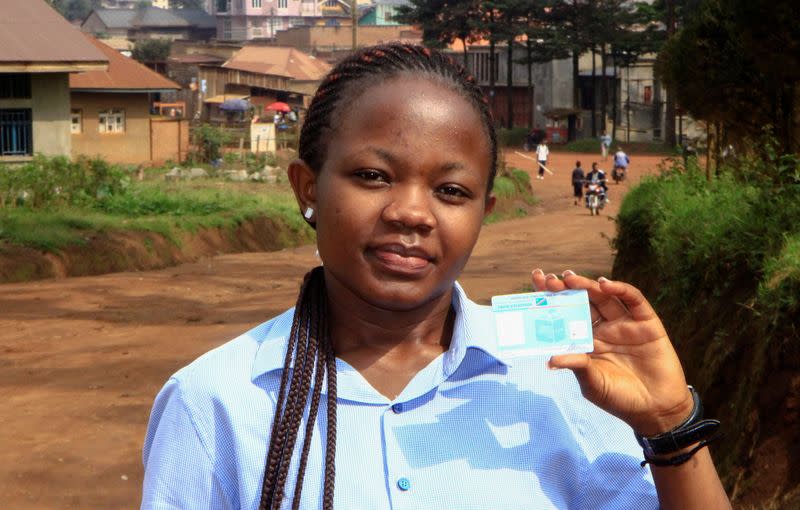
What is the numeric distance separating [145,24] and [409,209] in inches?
4407

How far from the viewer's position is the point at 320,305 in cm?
204

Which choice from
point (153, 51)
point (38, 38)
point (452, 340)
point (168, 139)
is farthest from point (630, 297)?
point (153, 51)

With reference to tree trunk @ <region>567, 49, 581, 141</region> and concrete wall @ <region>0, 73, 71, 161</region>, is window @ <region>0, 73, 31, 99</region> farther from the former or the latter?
tree trunk @ <region>567, 49, 581, 141</region>

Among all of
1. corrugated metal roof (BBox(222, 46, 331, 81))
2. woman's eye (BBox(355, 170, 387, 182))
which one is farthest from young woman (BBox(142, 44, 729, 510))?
corrugated metal roof (BBox(222, 46, 331, 81))

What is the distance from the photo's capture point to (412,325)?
2.05m

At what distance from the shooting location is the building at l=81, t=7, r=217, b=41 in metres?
108

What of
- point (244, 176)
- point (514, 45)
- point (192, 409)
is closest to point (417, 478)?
point (192, 409)

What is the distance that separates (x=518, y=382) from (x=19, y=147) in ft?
88.9

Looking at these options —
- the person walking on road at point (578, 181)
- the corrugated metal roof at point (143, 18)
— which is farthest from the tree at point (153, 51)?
the person walking on road at point (578, 181)

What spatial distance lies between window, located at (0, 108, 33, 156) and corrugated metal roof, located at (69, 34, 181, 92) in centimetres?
668

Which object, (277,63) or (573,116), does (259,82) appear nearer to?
(277,63)

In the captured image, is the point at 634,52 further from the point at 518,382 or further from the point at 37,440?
the point at 518,382

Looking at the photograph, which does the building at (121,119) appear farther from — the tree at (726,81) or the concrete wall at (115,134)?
the tree at (726,81)

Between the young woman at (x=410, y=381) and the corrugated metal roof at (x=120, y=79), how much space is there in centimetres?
3323
